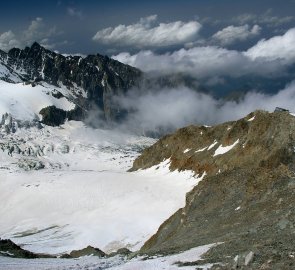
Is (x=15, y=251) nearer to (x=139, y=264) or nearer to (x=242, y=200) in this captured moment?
(x=242, y=200)

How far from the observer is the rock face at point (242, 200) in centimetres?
3559

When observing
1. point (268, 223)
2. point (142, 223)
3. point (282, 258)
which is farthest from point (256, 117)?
point (282, 258)

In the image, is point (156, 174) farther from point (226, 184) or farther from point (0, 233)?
point (226, 184)

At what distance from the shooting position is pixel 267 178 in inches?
2657

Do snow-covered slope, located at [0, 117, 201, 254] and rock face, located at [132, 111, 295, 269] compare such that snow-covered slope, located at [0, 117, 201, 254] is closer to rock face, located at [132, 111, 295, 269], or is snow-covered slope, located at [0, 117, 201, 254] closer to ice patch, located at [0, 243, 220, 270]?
rock face, located at [132, 111, 295, 269]

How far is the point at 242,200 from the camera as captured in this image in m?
68.8

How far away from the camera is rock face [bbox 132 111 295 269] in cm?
3559

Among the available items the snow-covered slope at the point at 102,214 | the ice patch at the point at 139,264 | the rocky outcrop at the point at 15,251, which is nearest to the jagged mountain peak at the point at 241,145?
the snow-covered slope at the point at 102,214

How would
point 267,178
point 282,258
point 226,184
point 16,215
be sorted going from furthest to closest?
point 16,215
point 226,184
point 267,178
point 282,258

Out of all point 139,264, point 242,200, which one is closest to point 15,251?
point 242,200

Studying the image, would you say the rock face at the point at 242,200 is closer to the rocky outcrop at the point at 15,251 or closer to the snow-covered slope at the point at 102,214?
the snow-covered slope at the point at 102,214

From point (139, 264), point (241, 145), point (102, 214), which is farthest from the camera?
point (102, 214)

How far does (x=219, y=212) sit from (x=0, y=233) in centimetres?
11686

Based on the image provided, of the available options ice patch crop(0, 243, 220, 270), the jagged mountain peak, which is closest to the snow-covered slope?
the jagged mountain peak
